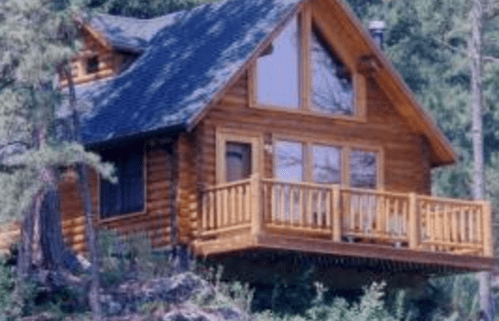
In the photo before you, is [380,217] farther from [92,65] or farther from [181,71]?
[92,65]

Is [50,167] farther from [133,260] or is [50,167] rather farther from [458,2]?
[458,2]

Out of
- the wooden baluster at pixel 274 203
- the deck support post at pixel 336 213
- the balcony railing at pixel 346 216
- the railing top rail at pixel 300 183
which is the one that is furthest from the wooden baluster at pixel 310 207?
the wooden baluster at pixel 274 203

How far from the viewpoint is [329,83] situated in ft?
114

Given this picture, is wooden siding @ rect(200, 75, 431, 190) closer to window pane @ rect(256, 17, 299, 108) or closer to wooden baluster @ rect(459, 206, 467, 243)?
window pane @ rect(256, 17, 299, 108)

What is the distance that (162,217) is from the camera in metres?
33.0

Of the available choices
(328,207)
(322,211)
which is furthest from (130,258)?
(328,207)

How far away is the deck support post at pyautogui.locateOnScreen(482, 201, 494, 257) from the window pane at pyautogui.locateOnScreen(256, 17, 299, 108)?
13.9ft

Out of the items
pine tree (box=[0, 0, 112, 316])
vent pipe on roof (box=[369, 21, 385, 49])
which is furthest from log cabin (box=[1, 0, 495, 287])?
vent pipe on roof (box=[369, 21, 385, 49])

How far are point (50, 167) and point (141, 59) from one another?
7.18 meters

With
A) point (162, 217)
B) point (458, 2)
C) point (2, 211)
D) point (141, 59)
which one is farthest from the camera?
point (458, 2)

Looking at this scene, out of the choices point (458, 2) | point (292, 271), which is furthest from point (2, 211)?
point (458, 2)

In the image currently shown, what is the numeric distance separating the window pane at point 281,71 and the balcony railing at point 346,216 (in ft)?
9.56

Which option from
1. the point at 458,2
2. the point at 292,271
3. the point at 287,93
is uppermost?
the point at 458,2

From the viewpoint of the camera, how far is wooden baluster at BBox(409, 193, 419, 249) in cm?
3194
